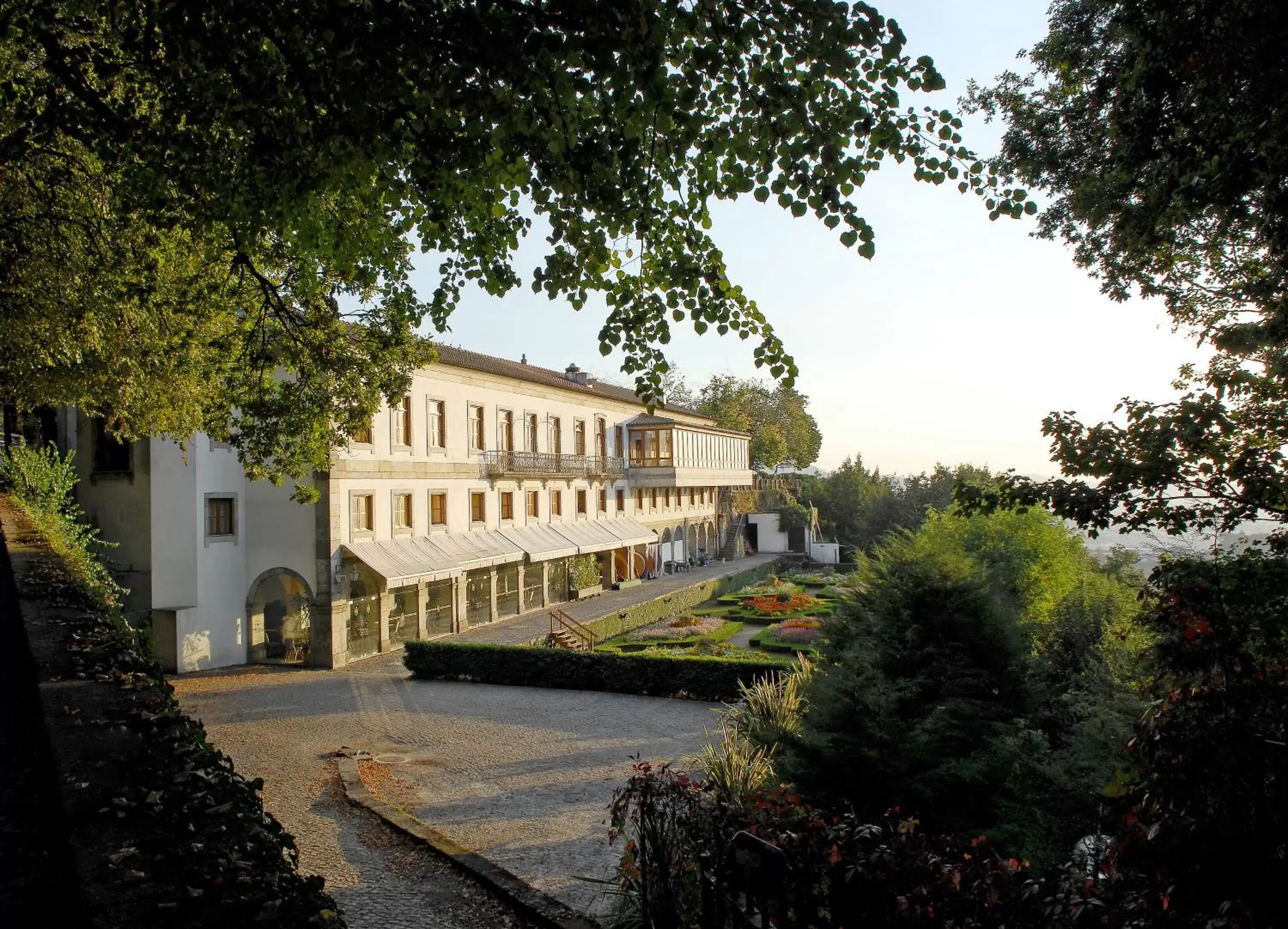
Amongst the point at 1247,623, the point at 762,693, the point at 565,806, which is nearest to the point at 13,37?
the point at 1247,623

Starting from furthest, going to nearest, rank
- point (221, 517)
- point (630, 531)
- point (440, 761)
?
1. point (630, 531)
2. point (221, 517)
3. point (440, 761)

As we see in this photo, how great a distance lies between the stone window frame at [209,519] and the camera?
22.7m

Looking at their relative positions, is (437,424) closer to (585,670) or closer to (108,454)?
(108,454)

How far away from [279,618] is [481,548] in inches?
276

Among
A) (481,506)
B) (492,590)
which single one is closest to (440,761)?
(492,590)

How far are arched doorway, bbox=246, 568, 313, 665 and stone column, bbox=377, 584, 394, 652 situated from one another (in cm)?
211

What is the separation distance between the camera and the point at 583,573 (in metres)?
36.1

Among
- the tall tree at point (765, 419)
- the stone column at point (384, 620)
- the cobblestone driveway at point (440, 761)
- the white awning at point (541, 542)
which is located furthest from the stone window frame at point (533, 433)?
the tall tree at point (765, 419)

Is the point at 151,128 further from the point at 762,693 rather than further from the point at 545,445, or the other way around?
the point at 545,445

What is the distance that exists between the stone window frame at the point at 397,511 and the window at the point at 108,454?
7.03 meters

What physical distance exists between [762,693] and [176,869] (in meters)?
11.7

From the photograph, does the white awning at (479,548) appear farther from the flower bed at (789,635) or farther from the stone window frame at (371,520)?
the flower bed at (789,635)

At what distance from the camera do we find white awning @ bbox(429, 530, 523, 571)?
2769 cm

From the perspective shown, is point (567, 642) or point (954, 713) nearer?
point (954, 713)
